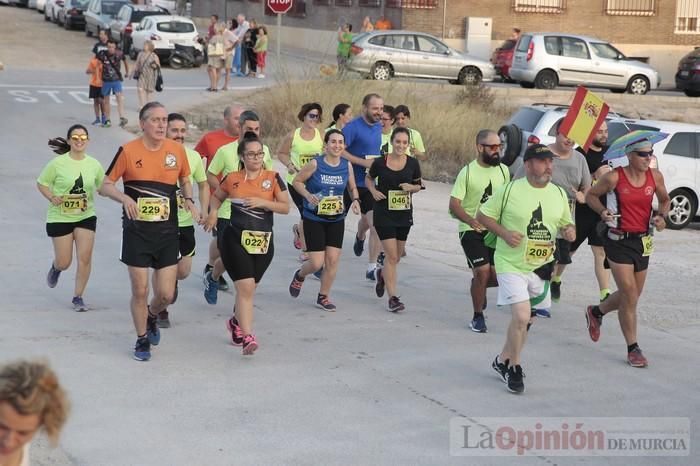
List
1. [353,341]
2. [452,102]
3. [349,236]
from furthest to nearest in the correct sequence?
[452,102]
[349,236]
[353,341]

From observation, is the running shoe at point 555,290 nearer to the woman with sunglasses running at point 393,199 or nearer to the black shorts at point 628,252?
the woman with sunglasses running at point 393,199

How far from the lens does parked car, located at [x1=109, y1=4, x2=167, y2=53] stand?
121 feet

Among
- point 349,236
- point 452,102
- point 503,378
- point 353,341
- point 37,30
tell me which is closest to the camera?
point 503,378

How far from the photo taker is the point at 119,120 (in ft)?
82.7

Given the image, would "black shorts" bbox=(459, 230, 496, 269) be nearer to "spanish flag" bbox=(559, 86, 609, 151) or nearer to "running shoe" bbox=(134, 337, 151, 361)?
"spanish flag" bbox=(559, 86, 609, 151)

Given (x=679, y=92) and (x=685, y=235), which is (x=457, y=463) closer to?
(x=685, y=235)

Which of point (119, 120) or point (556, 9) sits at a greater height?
point (556, 9)

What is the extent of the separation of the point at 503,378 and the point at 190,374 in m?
2.28

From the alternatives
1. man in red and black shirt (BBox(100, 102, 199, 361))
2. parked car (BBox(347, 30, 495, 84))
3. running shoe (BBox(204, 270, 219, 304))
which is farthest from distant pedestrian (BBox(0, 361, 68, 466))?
parked car (BBox(347, 30, 495, 84))

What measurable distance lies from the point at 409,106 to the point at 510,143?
7.39m

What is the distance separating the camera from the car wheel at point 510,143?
701 inches

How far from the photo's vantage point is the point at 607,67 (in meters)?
33.4

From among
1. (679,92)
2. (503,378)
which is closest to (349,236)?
(503,378)

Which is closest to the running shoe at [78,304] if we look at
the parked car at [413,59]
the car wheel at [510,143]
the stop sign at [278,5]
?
the car wheel at [510,143]
